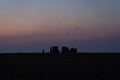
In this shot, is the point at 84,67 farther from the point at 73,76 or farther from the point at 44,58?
the point at 44,58

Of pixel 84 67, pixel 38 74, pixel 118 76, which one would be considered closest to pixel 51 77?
pixel 38 74

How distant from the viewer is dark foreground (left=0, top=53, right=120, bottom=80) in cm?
2905

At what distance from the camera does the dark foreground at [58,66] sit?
95.3 ft

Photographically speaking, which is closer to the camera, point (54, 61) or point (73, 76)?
point (73, 76)

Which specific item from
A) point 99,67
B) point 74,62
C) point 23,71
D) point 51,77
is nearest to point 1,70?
point 23,71

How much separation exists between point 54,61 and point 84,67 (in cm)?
281

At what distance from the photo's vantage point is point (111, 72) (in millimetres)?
29562

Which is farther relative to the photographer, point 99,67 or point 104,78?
point 99,67

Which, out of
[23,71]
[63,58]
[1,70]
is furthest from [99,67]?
[1,70]

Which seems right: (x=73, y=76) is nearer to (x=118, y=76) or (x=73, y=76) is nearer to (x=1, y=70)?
(x=118, y=76)

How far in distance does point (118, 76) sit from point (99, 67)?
2.21 m

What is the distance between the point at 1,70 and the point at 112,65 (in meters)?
9.87

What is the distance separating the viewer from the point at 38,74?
29516 mm

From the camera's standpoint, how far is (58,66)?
30859 millimetres
